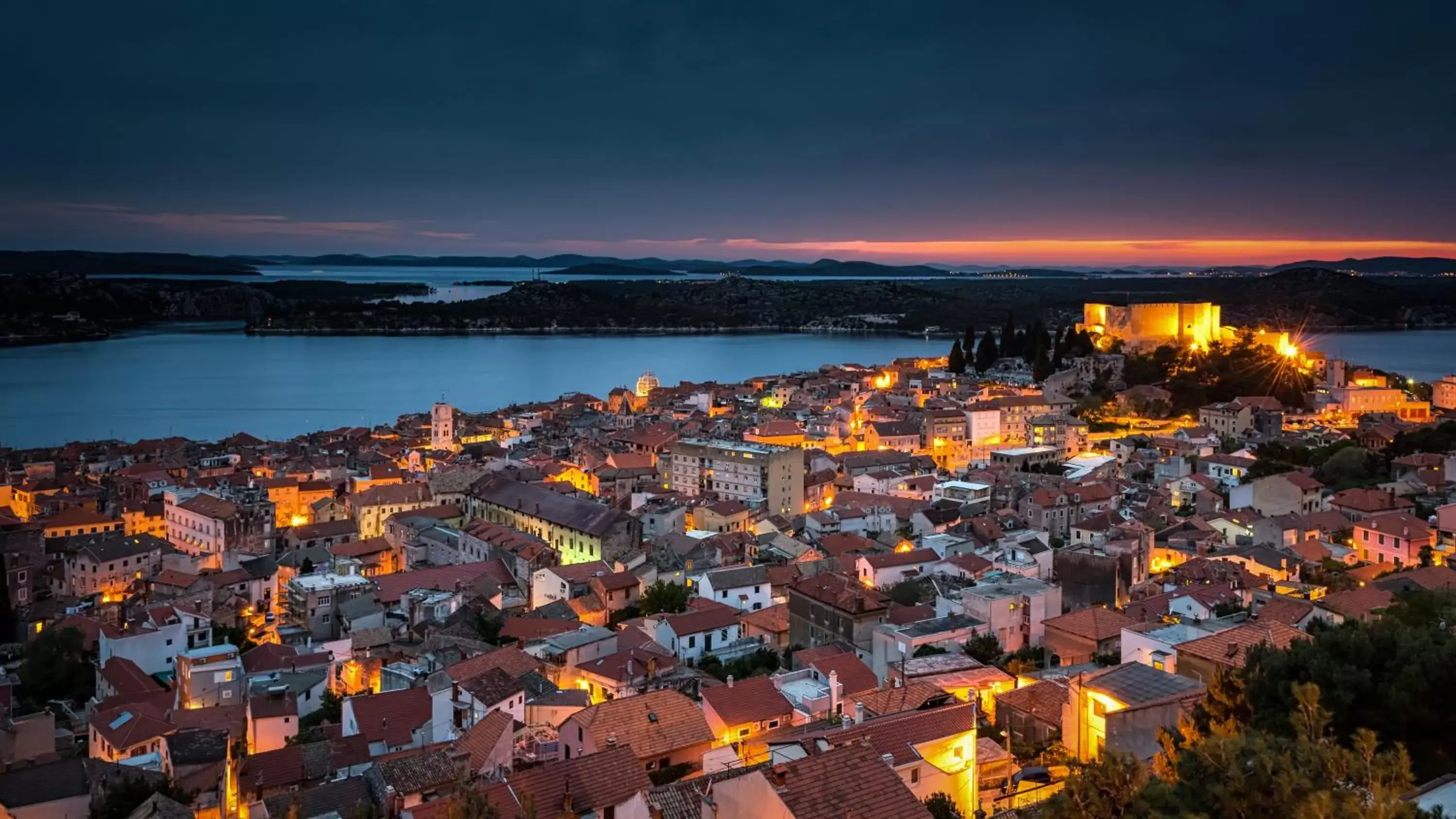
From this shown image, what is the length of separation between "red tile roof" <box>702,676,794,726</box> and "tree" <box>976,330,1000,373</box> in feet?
83.5

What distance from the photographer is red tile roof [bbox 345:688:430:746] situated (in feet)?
21.1

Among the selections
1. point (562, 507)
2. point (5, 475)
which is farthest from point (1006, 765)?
A: point (5, 475)

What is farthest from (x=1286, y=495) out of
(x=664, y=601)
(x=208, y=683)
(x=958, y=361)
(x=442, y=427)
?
(x=958, y=361)

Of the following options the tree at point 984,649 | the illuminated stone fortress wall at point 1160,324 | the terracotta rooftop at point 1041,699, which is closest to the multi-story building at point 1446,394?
the illuminated stone fortress wall at point 1160,324

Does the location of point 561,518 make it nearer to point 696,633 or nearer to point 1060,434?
point 696,633

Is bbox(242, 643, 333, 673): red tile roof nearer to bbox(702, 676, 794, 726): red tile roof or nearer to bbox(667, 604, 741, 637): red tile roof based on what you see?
bbox(667, 604, 741, 637): red tile roof

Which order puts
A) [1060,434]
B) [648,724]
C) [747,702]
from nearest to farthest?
[648,724] < [747,702] < [1060,434]

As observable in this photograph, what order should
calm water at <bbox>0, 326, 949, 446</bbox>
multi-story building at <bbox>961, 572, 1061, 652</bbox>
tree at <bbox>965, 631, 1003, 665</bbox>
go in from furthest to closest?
calm water at <bbox>0, 326, 949, 446</bbox> → multi-story building at <bbox>961, 572, 1061, 652</bbox> → tree at <bbox>965, 631, 1003, 665</bbox>

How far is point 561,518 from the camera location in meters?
14.1

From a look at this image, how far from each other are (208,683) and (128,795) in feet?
7.66

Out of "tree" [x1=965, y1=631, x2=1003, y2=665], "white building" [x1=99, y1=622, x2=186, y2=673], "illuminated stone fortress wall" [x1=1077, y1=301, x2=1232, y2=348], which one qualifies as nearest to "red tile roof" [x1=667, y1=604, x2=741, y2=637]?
"tree" [x1=965, y1=631, x2=1003, y2=665]

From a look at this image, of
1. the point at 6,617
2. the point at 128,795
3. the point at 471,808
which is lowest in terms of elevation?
the point at 6,617

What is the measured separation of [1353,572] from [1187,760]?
8304 mm

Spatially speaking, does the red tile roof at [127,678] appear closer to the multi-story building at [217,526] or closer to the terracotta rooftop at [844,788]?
the multi-story building at [217,526]
